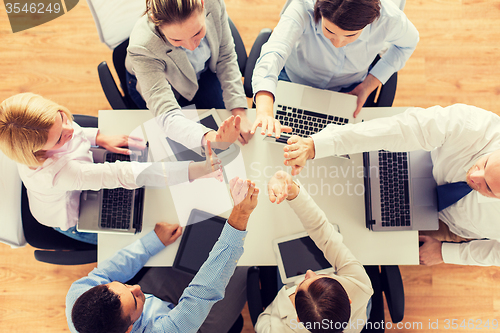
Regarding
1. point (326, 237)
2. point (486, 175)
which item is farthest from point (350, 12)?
point (326, 237)

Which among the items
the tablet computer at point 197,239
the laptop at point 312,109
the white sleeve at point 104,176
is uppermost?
the laptop at point 312,109

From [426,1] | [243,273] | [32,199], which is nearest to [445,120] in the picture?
[243,273]

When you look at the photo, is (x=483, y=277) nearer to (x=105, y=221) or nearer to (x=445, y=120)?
(x=445, y=120)

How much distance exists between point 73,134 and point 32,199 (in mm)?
339

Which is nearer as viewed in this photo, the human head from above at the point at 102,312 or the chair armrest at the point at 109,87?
the human head from above at the point at 102,312

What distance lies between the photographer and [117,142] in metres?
1.40

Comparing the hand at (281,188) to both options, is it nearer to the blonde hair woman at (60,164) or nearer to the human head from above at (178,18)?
the blonde hair woman at (60,164)

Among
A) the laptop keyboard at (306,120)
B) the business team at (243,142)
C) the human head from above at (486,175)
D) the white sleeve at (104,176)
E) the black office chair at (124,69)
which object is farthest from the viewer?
the black office chair at (124,69)

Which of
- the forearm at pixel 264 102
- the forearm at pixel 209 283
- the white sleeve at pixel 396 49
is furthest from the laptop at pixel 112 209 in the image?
the white sleeve at pixel 396 49

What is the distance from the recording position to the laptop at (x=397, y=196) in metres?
1.29

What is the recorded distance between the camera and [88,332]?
3.86 feet

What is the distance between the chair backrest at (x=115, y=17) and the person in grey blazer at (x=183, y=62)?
128 mm

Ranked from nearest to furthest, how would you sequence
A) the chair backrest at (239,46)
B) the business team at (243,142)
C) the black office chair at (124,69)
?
the business team at (243,142) → the black office chair at (124,69) → the chair backrest at (239,46)

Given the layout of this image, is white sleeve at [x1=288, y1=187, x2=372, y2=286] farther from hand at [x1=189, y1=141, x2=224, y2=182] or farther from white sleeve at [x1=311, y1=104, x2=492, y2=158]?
hand at [x1=189, y1=141, x2=224, y2=182]
